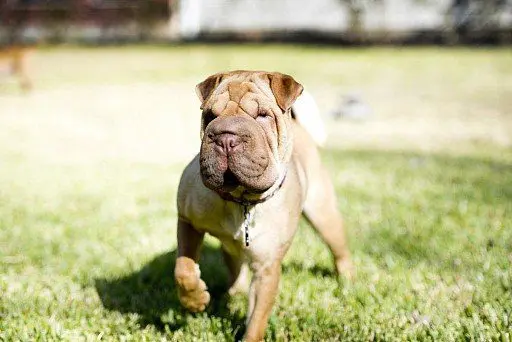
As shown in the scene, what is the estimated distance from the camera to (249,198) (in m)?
2.93

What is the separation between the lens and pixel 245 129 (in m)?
2.64

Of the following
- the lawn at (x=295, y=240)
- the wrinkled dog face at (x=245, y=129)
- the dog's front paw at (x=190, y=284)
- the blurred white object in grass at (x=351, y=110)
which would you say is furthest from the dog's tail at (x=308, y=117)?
the blurred white object in grass at (x=351, y=110)

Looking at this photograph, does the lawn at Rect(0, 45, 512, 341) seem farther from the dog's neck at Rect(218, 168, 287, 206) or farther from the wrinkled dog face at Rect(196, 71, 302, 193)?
the wrinkled dog face at Rect(196, 71, 302, 193)

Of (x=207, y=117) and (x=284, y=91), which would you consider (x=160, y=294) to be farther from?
(x=284, y=91)

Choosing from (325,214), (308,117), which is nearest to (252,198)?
(325,214)

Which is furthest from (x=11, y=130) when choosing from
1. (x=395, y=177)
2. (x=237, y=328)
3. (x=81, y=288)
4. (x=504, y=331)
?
(x=504, y=331)

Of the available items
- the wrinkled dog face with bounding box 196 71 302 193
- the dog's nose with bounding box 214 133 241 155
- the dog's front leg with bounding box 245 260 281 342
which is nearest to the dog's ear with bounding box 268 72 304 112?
the wrinkled dog face with bounding box 196 71 302 193

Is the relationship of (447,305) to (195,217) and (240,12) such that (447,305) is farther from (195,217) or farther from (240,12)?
(240,12)

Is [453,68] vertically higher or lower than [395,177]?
lower

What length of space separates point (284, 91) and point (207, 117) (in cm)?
38

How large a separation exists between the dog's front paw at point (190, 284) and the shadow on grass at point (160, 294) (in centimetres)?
30

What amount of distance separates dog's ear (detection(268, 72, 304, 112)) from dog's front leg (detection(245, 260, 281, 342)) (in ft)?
2.47

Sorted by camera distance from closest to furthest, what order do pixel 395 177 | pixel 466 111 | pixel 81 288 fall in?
pixel 81 288 < pixel 395 177 < pixel 466 111

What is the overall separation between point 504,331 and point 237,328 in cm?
134
